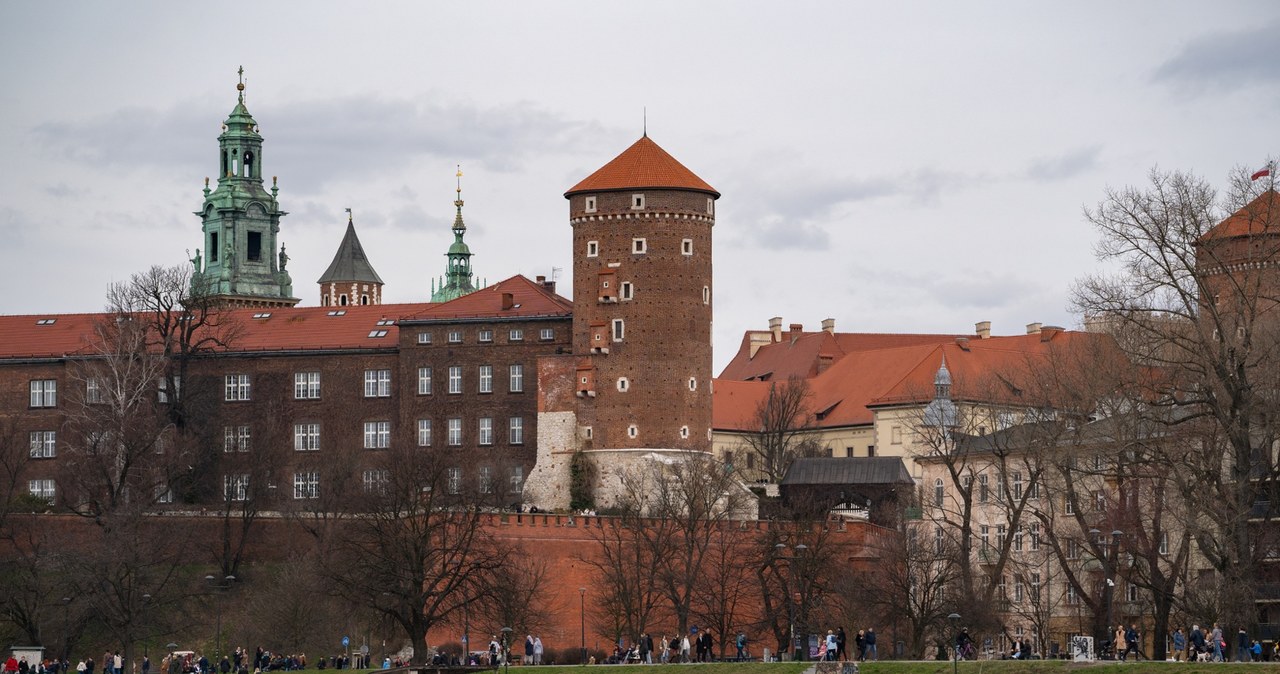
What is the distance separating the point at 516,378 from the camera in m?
90.6

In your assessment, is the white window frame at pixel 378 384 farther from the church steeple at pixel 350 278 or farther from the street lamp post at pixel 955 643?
the church steeple at pixel 350 278

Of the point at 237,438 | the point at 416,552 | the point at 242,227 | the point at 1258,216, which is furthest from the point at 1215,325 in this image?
the point at 242,227

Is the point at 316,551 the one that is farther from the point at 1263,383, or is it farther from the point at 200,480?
the point at 1263,383

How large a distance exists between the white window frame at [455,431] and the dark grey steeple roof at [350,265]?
165 ft

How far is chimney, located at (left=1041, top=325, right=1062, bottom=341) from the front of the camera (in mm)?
102562

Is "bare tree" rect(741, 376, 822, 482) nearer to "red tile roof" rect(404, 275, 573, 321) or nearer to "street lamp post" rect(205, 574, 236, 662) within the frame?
"red tile roof" rect(404, 275, 573, 321)

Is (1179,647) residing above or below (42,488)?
below

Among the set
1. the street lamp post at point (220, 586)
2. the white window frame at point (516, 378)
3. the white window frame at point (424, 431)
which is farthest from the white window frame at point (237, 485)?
the white window frame at point (516, 378)

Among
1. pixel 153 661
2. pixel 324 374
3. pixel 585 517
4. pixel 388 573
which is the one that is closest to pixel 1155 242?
pixel 388 573

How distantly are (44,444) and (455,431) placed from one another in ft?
54.3

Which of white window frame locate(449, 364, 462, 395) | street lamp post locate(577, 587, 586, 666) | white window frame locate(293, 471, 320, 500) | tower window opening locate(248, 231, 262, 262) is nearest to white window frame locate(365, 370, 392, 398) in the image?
white window frame locate(449, 364, 462, 395)

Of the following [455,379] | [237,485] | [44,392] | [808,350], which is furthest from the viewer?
[808,350]

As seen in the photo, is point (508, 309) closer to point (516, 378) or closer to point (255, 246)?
point (516, 378)

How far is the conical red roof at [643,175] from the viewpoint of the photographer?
290 feet
